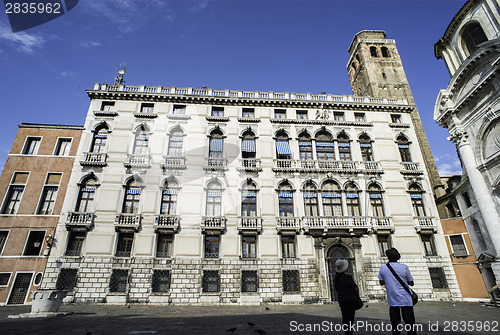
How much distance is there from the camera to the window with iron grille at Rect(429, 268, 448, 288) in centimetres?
1983

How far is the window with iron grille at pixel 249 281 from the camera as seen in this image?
729 inches

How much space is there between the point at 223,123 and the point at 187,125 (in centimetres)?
316

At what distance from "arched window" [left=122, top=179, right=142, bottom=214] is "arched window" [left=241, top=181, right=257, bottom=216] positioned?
8104 mm

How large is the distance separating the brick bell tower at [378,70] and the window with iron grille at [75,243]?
35571mm

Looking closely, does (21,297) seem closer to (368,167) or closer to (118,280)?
(118,280)

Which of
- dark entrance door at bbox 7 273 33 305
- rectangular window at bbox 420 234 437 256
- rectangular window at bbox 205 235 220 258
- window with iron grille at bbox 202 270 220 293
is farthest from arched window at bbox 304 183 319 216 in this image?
dark entrance door at bbox 7 273 33 305

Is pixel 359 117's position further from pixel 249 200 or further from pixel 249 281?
pixel 249 281

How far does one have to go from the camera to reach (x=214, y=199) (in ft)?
67.7

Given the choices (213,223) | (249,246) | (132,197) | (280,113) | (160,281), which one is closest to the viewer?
(160,281)

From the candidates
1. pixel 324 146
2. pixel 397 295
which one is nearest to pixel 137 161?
pixel 324 146

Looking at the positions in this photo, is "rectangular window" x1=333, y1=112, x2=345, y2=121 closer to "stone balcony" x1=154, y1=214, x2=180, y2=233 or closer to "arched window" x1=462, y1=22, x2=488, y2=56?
"arched window" x1=462, y1=22, x2=488, y2=56

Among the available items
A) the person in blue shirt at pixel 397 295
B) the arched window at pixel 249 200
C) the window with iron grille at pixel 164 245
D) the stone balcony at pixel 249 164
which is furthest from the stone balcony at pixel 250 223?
the person in blue shirt at pixel 397 295

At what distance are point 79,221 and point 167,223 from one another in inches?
246

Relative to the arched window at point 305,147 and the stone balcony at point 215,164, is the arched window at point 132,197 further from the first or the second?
the arched window at point 305,147
